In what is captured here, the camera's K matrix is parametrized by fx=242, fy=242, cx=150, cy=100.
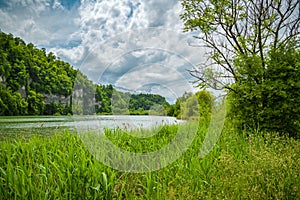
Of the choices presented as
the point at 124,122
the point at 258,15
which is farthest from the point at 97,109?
the point at 258,15

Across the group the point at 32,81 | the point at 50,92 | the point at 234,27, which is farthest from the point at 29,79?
the point at 234,27

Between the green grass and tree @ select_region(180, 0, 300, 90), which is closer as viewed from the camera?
the green grass

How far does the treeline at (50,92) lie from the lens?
405cm

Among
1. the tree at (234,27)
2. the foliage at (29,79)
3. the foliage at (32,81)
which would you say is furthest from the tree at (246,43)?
the foliage at (29,79)

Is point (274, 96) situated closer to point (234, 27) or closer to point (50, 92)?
point (234, 27)

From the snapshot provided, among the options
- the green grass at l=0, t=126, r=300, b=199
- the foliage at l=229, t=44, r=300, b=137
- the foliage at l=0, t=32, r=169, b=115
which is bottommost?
the green grass at l=0, t=126, r=300, b=199

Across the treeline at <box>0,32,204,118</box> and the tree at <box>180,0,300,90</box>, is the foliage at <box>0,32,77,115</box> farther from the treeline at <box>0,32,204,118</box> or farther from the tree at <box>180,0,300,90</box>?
the tree at <box>180,0,300,90</box>

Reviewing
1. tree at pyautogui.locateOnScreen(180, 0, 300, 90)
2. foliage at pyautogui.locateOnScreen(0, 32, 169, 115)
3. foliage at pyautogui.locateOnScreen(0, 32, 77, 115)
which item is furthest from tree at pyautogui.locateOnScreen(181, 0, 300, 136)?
Result: foliage at pyautogui.locateOnScreen(0, 32, 77, 115)

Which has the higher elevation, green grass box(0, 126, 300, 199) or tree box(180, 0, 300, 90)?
tree box(180, 0, 300, 90)

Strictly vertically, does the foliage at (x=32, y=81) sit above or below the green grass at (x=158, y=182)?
above

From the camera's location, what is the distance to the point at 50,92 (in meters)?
25.2

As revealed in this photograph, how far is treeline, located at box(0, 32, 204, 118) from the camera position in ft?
13.3

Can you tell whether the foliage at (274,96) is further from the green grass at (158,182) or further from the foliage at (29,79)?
the foliage at (29,79)

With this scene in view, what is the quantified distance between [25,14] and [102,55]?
64.5ft
